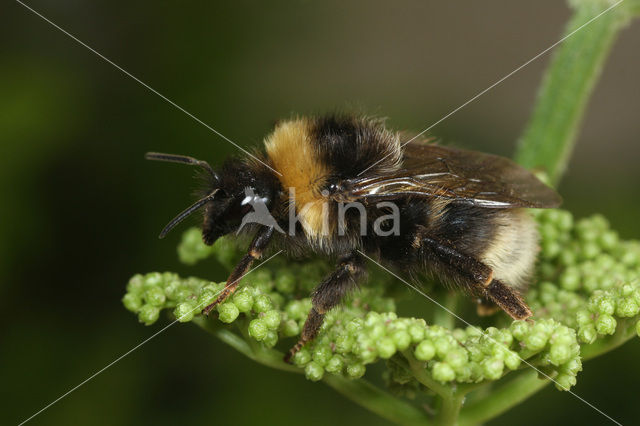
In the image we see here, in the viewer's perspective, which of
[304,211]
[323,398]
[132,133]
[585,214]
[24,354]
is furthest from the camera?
[585,214]

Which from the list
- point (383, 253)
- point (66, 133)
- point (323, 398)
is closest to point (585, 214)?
point (323, 398)

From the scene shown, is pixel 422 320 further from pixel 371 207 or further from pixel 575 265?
pixel 575 265

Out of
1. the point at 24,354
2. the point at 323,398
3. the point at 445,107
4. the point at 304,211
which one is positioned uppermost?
the point at 304,211

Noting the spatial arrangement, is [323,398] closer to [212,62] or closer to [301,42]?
[212,62]

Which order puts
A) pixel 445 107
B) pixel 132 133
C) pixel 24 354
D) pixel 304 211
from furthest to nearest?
1. pixel 445 107
2. pixel 132 133
3. pixel 24 354
4. pixel 304 211

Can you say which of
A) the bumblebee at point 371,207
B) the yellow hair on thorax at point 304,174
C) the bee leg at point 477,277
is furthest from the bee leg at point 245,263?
the bee leg at point 477,277

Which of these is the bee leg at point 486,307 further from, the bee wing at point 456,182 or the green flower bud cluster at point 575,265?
the bee wing at point 456,182

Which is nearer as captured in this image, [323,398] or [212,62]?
[323,398]
